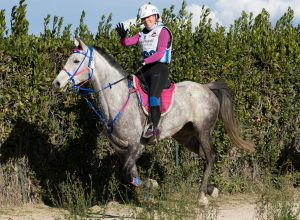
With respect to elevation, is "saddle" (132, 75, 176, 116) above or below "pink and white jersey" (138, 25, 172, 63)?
below

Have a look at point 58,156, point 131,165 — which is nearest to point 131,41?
point 131,165

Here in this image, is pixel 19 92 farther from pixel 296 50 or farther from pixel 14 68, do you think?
pixel 296 50

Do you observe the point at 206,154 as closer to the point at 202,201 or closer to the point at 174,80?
the point at 202,201

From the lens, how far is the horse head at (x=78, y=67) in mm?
8828

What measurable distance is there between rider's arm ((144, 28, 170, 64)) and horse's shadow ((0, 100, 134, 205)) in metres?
1.81

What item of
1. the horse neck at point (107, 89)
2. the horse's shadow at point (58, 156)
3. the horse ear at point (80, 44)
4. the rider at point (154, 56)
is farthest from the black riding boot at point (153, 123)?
the horse's shadow at point (58, 156)

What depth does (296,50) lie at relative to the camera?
40.2 feet

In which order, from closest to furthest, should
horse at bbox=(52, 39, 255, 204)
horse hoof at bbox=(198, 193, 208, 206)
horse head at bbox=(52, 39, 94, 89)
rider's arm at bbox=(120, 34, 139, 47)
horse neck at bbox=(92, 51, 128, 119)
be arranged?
horse head at bbox=(52, 39, 94, 89)
horse at bbox=(52, 39, 255, 204)
horse neck at bbox=(92, 51, 128, 119)
rider's arm at bbox=(120, 34, 139, 47)
horse hoof at bbox=(198, 193, 208, 206)

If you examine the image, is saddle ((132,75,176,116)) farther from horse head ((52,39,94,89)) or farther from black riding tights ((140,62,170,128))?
horse head ((52,39,94,89))

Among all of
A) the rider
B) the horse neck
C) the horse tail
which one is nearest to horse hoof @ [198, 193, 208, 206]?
the horse tail

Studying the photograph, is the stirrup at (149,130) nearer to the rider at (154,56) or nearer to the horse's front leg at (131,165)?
the rider at (154,56)

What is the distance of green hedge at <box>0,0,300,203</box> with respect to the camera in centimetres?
1000

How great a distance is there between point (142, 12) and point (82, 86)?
143 cm

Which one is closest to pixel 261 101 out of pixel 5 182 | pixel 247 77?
pixel 247 77
